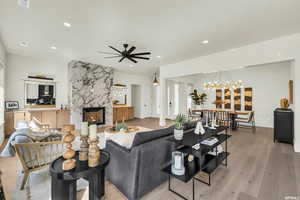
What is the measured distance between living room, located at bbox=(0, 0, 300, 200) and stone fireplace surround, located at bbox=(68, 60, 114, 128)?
0.15 ft

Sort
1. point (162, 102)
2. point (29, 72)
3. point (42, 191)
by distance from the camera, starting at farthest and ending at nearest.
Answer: point (162, 102) < point (29, 72) < point (42, 191)

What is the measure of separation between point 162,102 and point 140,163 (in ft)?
15.9

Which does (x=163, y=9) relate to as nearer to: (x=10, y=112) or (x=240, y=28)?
(x=240, y=28)

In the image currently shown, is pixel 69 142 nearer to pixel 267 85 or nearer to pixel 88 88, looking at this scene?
pixel 88 88

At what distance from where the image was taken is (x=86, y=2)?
2.23 meters

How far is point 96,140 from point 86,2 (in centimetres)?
232

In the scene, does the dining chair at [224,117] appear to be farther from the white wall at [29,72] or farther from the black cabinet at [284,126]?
the white wall at [29,72]

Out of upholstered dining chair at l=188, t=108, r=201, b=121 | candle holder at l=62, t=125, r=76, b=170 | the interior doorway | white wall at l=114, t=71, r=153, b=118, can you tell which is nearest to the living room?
candle holder at l=62, t=125, r=76, b=170

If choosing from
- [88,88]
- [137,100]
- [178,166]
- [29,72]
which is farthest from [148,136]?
[137,100]

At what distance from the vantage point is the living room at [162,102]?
1.78 metres

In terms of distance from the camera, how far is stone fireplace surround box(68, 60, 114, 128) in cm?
557

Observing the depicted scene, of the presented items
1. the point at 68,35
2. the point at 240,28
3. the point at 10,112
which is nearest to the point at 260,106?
the point at 240,28

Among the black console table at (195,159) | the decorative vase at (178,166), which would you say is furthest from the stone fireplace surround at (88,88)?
the decorative vase at (178,166)

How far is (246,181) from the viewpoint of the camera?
7.01ft
